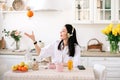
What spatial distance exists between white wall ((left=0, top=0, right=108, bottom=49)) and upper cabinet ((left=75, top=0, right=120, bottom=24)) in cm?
31

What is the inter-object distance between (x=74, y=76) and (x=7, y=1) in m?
2.96

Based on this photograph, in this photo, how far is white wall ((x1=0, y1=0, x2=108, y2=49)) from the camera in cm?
522

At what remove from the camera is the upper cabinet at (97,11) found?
4.84 metres

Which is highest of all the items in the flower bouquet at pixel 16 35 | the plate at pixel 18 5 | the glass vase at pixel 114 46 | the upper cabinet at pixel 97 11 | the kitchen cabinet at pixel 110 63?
the plate at pixel 18 5

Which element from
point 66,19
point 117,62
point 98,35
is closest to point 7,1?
point 66,19

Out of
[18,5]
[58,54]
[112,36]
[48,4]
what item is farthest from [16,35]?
[112,36]

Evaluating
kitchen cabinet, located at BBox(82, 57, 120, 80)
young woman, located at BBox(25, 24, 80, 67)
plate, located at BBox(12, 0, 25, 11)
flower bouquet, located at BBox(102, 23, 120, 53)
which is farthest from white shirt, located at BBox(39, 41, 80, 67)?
plate, located at BBox(12, 0, 25, 11)

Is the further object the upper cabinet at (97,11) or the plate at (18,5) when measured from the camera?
the plate at (18,5)

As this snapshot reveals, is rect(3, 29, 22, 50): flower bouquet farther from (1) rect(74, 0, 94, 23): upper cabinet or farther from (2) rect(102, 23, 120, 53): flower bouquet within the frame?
(2) rect(102, 23, 120, 53): flower bouquet

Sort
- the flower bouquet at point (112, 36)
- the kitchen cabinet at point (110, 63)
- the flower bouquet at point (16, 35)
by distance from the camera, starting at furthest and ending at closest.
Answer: the flower bouquet at point (16, 35)
the flower bouquet at point (112, 36)
the kitchen cabinet at point (110, 63)

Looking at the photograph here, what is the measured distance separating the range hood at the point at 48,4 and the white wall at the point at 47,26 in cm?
14

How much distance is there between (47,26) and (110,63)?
1.47 m

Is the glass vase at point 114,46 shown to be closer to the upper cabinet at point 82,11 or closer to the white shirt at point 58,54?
the upper cabinet at point 82,11

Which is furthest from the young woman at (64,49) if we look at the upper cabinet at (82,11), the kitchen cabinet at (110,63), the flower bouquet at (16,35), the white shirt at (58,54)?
the flower bouquet at (16,35)
